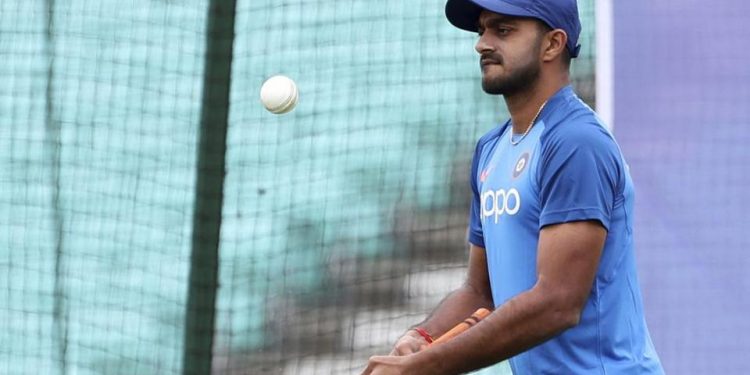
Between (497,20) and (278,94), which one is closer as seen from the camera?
(497,20)

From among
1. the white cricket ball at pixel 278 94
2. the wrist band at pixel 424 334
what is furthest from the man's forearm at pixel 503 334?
the white cricket ball at pixel 278 94

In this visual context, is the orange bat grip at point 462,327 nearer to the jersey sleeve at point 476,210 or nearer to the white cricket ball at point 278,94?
the jersey sleeve at point 476,210

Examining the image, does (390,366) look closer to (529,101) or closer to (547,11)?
(529,101)

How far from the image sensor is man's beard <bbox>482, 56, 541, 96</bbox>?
142 inches

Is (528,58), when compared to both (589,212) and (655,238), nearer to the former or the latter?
(589,212)

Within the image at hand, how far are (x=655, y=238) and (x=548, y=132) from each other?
7.18 feet

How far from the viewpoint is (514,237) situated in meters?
3.56

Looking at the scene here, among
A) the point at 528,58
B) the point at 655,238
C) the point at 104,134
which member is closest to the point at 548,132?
the point at 528,58

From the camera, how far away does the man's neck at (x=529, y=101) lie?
365 centimetres

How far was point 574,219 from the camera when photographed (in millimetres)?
3309

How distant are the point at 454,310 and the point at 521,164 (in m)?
0.60

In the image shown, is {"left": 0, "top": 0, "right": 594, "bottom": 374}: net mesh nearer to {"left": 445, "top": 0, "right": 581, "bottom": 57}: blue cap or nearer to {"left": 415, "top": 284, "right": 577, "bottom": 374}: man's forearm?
{"left": 445, "top": 0, "right": 581, "bottom": 57}: blue cap

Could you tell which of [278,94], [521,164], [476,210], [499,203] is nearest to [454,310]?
[476,210]

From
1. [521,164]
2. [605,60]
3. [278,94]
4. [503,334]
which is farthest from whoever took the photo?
[605,60]
